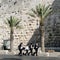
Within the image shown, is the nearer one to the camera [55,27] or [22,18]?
[55,27]

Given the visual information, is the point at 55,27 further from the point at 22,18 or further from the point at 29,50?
the point at 29,50

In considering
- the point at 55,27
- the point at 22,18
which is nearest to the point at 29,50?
the point at 55,27

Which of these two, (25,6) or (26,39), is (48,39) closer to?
(26,39)

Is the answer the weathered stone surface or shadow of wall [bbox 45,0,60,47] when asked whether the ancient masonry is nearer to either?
the weathered stone surface

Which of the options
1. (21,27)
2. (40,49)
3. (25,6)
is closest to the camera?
(40,49)

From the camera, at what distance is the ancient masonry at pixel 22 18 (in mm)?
28094

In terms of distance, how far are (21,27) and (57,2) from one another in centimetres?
402

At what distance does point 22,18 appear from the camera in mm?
28562

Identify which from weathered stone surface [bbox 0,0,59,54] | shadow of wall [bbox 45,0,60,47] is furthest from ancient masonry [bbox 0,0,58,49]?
shadow of wall [bbox 45,0,60,47]

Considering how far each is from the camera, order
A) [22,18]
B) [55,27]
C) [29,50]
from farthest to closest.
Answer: [22,18] → [55,27] → [29,50]

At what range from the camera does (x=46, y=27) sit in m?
27.6

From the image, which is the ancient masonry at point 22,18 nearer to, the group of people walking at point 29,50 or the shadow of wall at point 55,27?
the shadow of wall at point 55,27

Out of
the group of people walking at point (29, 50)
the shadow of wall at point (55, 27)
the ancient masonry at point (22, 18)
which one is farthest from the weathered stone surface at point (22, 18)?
the group of people walking at point (29, 50)

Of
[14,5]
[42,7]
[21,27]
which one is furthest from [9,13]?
[42,7]
